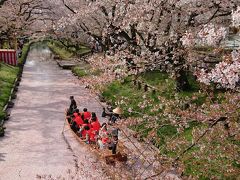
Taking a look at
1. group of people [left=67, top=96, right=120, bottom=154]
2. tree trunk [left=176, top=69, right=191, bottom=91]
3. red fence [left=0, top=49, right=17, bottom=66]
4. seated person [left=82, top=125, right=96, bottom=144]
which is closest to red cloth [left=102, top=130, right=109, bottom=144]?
group of people [left=67, top=96, right=120, bottom=154]

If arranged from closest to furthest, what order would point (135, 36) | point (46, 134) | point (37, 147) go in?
1. point (37, 147)
2. point (46, 134)
3. point (135, 36)

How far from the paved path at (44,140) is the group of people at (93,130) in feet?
2.07

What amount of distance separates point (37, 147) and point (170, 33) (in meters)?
8.48

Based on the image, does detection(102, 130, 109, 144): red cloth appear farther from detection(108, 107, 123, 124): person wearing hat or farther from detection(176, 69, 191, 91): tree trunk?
detection(176, 69, 191, 91): tree trunk

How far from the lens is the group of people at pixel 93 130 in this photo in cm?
1381

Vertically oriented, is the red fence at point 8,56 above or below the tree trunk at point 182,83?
below

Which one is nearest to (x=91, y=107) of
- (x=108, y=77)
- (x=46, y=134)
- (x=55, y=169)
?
(x=108, y=77)

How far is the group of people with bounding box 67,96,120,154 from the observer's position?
1381cm

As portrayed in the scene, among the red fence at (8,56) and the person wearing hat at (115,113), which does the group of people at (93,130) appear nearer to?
the person wearing hat at (115,113)

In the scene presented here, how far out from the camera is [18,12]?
34188 millimetres

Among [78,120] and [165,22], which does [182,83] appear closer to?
[165,22]

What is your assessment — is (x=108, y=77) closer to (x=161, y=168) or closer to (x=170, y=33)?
(x=170, y=33)

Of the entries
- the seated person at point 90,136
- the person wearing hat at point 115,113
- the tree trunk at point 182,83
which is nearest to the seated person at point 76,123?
the seated person at point 90,136

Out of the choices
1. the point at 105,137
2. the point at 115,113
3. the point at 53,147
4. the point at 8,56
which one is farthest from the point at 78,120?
the point at 8,56
